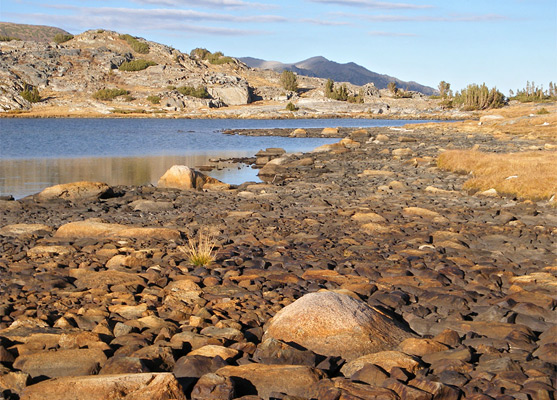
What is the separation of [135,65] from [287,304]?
121 meters

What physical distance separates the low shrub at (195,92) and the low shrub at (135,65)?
14238 millimetres

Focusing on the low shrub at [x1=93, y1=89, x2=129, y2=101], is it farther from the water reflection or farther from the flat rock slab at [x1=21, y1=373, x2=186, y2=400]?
the flat rock slab at [x1=21, y1=373, x2=186, y2=400]

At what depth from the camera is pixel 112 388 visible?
4.54 meters

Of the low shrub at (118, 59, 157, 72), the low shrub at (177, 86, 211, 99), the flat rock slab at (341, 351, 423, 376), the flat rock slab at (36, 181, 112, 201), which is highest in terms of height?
the low shrub at (118, 59, 157, 72)

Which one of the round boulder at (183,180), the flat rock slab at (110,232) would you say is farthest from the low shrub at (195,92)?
the flat rock slab at (110,232)

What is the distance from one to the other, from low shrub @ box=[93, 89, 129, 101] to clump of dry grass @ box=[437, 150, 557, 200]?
90.7m

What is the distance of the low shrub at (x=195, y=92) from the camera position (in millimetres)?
108938

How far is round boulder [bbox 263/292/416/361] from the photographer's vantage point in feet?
18.2

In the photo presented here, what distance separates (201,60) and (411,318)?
147183 mm

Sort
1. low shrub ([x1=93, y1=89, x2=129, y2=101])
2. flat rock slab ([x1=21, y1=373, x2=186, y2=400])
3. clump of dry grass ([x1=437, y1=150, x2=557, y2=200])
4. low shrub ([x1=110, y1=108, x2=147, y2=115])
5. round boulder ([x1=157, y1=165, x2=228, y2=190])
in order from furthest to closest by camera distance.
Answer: low shrub ([x1=93, y1=89, x2=129, y2=101]) → low shrub ([x1=110, y1=108, x2=147, y2=115]) → round boulder ([x1=157, y1=165, x2=228, y2=190]) → clump of dry grass ([x1=437, y1=150, x2=557, y2=200]) → flat rock slab ([x1=21, y1=373, x2=186, y2=400])

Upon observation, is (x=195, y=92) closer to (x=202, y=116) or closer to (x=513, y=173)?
(x=202, y=116)

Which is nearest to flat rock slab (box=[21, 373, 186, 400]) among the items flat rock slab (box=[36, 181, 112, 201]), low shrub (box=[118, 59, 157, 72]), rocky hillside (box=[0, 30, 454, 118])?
flat rock slab (box=[36, 181, 112, 201])

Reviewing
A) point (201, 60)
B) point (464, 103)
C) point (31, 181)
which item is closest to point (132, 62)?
point (201, 60)

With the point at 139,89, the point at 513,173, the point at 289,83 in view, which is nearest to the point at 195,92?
the point at 139,89
